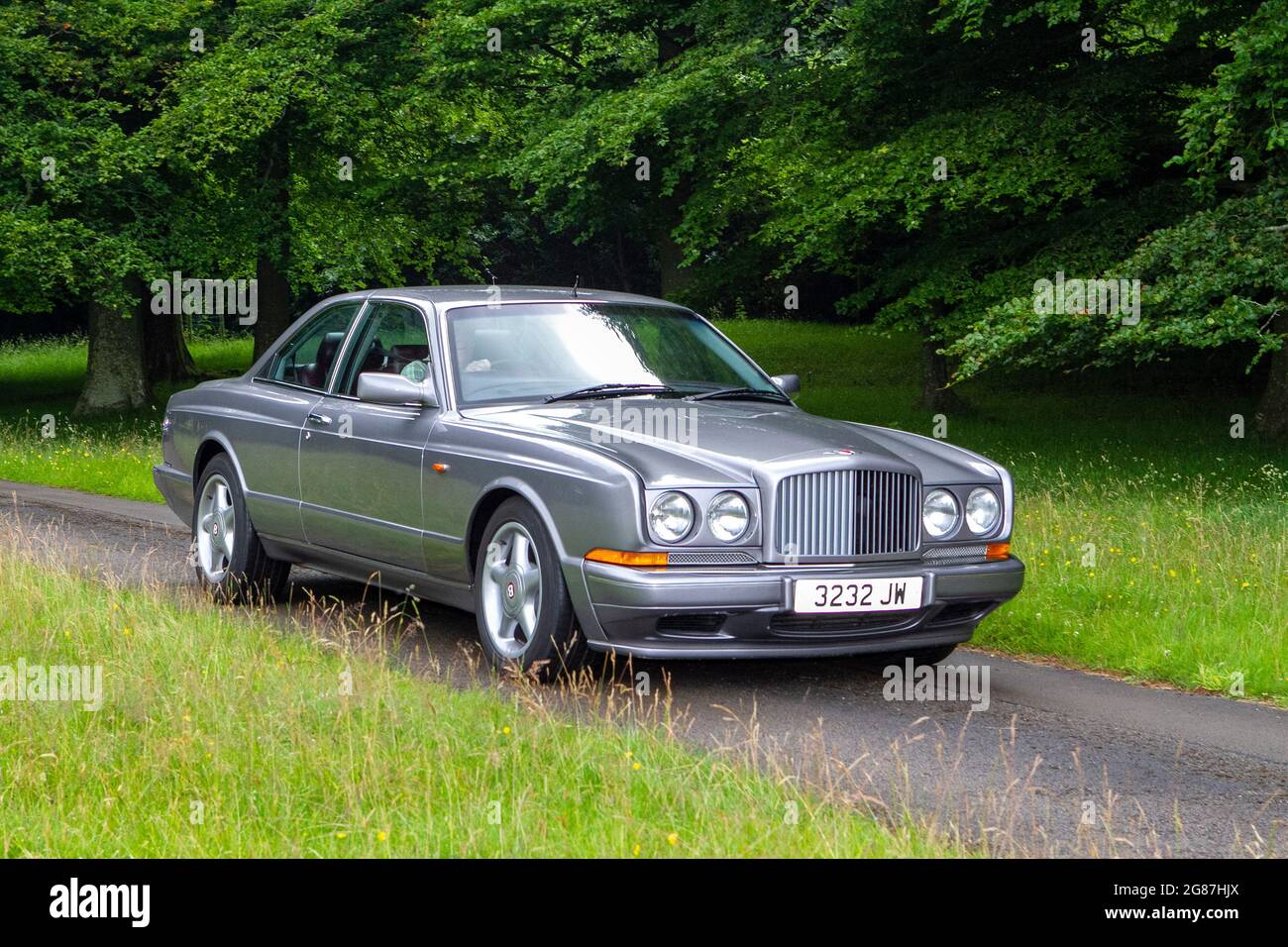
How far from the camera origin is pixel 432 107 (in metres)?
25.1

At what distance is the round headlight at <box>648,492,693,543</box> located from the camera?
6.55m

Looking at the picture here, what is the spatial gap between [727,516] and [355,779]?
6.74 feet

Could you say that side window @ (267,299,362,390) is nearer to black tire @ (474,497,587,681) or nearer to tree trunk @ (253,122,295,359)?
black tire @ (474,497,587,681)

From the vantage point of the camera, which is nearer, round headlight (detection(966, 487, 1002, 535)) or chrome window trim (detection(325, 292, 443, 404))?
round headlight (detection(966, 487, 1002, 535))

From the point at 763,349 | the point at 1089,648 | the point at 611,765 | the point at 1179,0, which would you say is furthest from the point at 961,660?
the point at 763,349

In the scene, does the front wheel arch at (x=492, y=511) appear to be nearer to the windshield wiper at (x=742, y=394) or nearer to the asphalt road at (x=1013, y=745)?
the asphalt road at (x=1013, y=745)

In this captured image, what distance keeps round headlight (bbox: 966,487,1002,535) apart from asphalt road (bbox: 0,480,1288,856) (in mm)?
766

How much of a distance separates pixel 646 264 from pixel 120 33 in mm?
30638

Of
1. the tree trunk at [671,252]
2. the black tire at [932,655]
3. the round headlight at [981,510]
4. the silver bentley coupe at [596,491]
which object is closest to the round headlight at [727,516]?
the silver bentley coupe at [596,491]

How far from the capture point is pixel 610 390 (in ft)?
25.6

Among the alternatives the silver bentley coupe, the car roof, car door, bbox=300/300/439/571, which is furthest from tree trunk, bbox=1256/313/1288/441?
car door, bbox=300/300/439/571

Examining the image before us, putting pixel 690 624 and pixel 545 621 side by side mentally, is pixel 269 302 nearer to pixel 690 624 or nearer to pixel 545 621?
pixel 545 621

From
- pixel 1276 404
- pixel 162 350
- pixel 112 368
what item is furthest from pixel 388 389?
pixel 162 350

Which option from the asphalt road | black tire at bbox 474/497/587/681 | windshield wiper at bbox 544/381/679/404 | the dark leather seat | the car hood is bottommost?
the asphalt road
